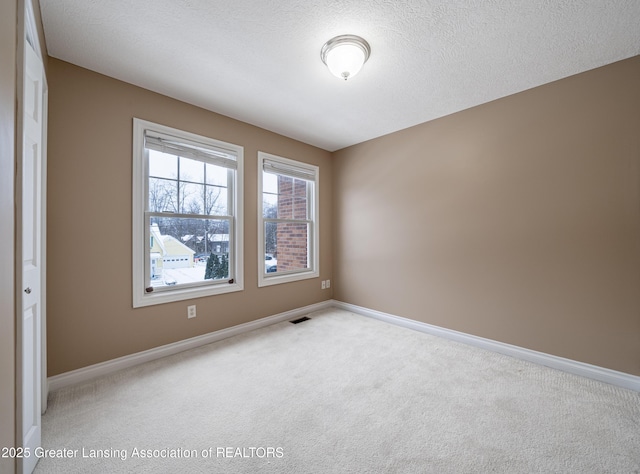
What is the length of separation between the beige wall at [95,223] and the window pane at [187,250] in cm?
24

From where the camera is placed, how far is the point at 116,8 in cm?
163

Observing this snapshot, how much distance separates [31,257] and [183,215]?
1345mm

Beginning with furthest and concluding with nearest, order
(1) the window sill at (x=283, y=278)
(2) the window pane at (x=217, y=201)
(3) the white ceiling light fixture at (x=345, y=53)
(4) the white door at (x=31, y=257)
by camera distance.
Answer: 1. (1) the window sill at (x=283, y=278)
2. (2) the window pane at (x=217, y=201)
3. (3) the white ceiling light fixture at (x=345, y=53)
4. (4) the white door at (x=31, y=257)

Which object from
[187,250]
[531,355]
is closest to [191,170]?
[187,250]

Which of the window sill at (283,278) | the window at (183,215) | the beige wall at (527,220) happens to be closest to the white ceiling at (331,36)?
the beige wall at (527,220)

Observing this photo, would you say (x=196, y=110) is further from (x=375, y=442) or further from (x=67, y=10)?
(x=375, y=442)

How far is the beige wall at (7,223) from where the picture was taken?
92 cm

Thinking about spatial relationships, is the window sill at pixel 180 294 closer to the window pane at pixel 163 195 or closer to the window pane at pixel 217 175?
the window pane at pixel 163 195

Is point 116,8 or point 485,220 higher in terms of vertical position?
point 116,8

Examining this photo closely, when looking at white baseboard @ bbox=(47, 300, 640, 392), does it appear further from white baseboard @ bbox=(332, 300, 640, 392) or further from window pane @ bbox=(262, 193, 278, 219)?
window pane @ bbox=(262, 193, 278, 219)

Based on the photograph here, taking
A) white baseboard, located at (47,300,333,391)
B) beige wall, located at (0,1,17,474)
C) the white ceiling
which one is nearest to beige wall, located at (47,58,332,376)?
white baseboard, located at (47,300,333,391)

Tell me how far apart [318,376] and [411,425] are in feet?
2.68

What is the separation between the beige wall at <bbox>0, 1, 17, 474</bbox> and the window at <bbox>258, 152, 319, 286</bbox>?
7.67 feet

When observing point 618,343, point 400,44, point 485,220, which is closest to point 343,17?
point 400,44
